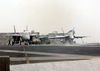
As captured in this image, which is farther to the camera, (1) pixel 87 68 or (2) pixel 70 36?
(2) pixel 70 36

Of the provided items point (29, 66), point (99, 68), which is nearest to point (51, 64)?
point (29, 66)

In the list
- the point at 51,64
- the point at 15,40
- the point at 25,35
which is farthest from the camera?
the point at 15,40

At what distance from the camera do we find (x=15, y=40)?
177ft

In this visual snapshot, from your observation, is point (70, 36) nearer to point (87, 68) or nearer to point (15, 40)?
point (15, 40)

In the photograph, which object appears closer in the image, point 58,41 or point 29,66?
point 29,66

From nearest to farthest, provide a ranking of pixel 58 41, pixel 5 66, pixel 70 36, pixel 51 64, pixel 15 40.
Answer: pixel 5 66 < pixel 51 64 < pixel 70 36 < pixel 15 40 < pixel 58 41

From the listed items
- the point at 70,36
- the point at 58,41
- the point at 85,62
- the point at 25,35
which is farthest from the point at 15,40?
the point at 85,62

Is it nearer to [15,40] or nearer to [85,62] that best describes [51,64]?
[85,62]

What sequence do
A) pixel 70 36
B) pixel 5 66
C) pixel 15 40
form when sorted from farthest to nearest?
1. pixel 15 40
2. pixel 70 36
3. pixel 5 66

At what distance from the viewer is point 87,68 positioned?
595cm

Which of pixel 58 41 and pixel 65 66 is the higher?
pixel 65 66

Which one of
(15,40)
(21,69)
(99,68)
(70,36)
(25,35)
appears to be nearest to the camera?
(21,69)

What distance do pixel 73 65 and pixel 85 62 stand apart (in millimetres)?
754

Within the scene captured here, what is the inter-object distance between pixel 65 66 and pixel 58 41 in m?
87.1
